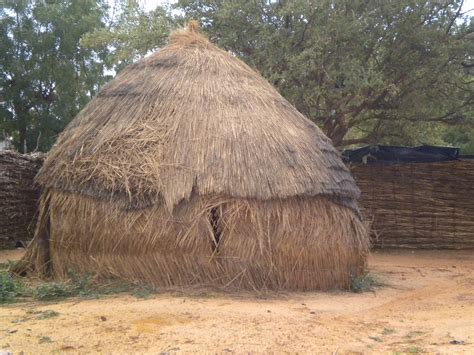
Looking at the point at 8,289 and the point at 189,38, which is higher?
the point at 189,38

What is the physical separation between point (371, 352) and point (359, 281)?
10.5ft

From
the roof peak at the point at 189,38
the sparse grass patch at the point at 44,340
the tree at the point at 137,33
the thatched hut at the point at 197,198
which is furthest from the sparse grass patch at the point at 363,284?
the tree at the point at 137,33

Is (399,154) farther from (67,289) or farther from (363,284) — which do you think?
(67,289)

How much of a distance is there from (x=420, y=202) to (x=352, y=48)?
380 centimetres

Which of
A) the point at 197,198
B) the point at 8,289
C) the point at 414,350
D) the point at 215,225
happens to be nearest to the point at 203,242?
the point at 215,225

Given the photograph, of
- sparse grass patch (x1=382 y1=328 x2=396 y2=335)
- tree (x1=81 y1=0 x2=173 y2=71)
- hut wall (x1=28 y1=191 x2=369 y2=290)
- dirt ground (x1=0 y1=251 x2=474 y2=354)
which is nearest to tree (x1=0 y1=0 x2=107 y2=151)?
tree (x1=81 y1=0 x2=173 y2=71)

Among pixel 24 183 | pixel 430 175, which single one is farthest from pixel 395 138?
pixel 24 183

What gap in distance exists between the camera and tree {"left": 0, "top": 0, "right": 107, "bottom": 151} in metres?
17.2

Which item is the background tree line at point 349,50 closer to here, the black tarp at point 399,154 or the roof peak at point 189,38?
the black tarp at point 399,154

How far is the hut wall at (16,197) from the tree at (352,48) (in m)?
4.76

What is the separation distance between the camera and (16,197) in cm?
1184

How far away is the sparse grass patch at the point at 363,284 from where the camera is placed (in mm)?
7953

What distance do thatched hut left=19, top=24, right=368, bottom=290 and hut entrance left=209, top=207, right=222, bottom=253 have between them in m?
0.02

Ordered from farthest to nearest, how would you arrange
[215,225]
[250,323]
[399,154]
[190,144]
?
[399,154], [190,144], [215,225], [250,323]
